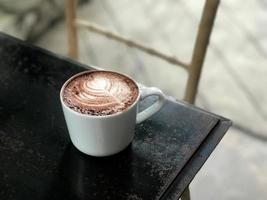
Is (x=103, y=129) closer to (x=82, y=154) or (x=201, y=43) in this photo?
(x=82, y=154)

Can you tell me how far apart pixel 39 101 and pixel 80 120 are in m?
0.15

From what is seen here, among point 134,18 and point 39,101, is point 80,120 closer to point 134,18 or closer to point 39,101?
point 39,101

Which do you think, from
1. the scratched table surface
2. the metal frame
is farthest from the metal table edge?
the metal frame

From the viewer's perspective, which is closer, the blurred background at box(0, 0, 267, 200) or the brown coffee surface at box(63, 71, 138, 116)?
the brown coffee surface at box(63, 71, 138, 116)

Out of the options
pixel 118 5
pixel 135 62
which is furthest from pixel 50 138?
pixel 118 5

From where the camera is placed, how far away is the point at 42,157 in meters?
0.48

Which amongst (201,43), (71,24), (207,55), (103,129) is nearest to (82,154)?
(103,129)

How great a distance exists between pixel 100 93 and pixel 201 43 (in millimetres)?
429

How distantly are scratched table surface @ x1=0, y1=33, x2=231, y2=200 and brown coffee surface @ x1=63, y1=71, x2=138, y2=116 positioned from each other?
0.23 ft

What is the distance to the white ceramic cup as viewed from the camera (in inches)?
16.9

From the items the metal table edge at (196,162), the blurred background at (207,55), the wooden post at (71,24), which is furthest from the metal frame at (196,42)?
the blurred background at (207,55)

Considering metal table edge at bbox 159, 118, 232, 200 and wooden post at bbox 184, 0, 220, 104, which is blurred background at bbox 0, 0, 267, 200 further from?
metal table edge at bbox 159, 118, 232, 200

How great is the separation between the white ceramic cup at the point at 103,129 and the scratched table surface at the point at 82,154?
2 cm

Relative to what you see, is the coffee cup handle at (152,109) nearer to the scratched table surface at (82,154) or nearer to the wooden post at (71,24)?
the scratched table surface at (82,154)
